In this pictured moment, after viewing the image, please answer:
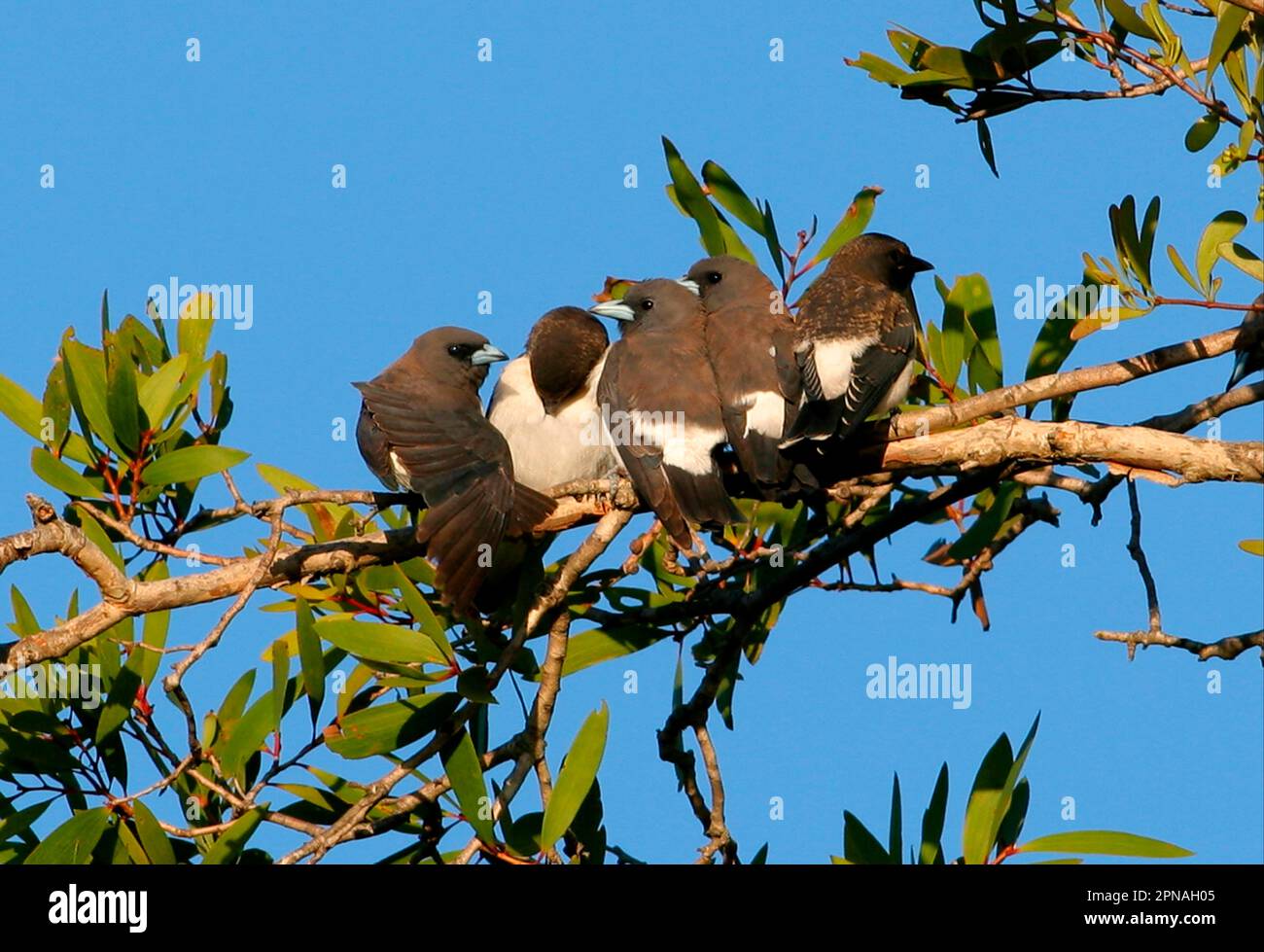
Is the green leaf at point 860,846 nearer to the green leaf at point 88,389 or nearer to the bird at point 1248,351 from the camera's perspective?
the bird at point 1248,351

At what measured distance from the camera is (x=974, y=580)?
5.21 metres

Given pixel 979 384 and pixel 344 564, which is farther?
pixel 979 384

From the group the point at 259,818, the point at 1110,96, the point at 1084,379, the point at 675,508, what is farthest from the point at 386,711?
the point at 1110,96

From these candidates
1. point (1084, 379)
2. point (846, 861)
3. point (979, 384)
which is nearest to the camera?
point (846, 861)

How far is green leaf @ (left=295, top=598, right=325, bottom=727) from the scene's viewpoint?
425 centimetres

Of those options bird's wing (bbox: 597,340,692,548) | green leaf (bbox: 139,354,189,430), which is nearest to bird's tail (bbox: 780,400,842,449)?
bird's wing (bbox: 597,340,692,548)

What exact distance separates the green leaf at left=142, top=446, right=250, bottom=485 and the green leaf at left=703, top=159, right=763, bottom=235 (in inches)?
71.5

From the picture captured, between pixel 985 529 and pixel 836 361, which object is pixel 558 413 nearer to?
pixel 836 361

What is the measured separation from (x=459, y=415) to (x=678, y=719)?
118 cm

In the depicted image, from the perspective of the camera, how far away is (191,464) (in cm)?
458

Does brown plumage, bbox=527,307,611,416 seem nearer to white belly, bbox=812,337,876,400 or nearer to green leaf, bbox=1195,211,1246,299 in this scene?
white belly, bbox=812,337,876,400

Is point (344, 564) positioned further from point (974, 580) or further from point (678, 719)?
point (974, 580)

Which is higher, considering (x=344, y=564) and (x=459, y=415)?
(x=459, y=415)

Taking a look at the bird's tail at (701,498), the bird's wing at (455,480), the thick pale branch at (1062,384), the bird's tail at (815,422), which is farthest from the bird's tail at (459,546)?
the thick pale branch at (1062,384)
